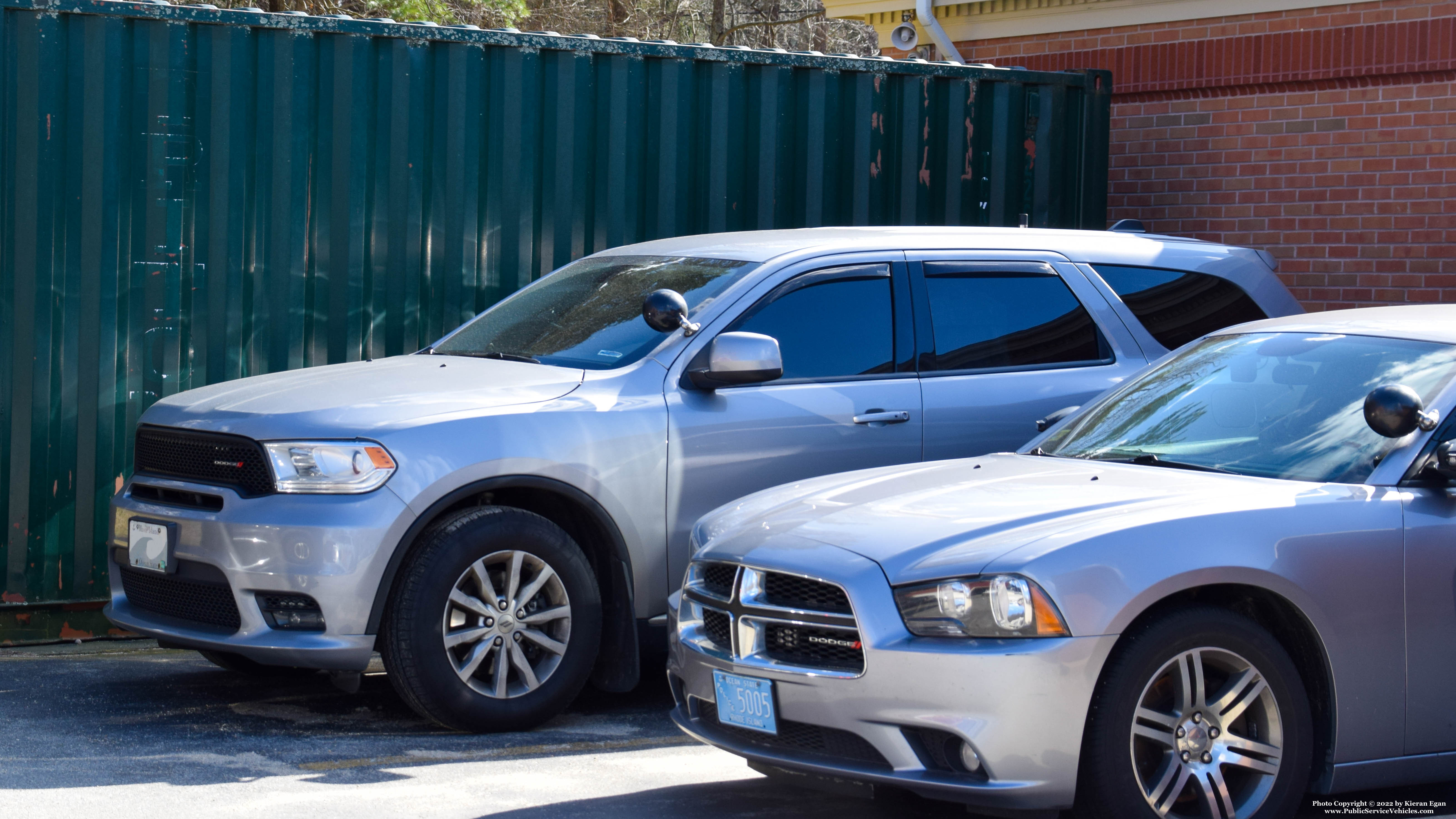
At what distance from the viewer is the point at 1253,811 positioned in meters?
4.53

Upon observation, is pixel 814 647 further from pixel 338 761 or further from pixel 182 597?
pixel 182 597

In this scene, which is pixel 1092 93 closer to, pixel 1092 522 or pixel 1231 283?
pixel 1231 283

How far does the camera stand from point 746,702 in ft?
15.7

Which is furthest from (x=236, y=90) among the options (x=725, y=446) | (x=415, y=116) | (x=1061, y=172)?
(x=1061, y=172)

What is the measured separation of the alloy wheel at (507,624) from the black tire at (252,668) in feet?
3.86

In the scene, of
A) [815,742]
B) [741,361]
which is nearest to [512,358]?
[741,361]

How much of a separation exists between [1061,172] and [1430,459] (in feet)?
21.6

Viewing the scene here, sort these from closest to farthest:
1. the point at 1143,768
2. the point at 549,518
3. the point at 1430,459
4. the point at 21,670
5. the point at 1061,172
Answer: the point at 1143,768
the point at 1430,459
the point at 549,518
the point at 21,670
the point at 1061,172

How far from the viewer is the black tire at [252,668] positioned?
707 centimetres

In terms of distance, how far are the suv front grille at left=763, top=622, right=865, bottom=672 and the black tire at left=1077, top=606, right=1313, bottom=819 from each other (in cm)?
65

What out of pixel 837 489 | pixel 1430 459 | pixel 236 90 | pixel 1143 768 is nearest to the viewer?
pixel 1143 768

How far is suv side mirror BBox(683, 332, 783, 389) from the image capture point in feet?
20.8

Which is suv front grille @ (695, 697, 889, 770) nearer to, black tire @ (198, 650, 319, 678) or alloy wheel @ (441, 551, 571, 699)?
alloy wheel @ (441, 551, 571, 699)

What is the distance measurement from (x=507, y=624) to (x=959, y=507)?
207 cm
